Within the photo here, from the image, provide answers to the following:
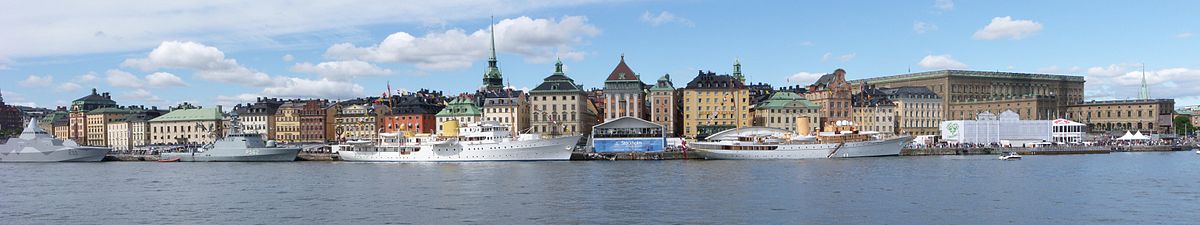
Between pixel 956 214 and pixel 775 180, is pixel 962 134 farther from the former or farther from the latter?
pixel 956 214

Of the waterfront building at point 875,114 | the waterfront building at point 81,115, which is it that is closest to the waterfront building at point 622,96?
the waterfront building at point 875,114

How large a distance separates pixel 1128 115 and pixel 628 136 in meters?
92.0

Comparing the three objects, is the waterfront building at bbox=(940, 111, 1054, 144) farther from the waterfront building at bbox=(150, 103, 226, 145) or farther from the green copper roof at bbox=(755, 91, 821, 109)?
the waterfront building at bbox=(150, 103, 226, 145)

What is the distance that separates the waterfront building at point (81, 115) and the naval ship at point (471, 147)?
87.7m

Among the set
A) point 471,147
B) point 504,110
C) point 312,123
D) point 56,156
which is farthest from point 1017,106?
point 56,156

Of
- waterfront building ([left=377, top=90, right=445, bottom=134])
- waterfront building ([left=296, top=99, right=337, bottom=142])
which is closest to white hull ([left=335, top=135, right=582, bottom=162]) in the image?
waterfront building ([left=377, top=90, right=445, bottom=134])

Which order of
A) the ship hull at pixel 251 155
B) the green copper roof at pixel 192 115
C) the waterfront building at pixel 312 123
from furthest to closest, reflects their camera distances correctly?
the green copper roof at pixel 192 115 < the waterfront building at pixel 312 123 < the ship hull at pixel 251 155

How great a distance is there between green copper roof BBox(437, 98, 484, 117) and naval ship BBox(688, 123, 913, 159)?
36779 mm

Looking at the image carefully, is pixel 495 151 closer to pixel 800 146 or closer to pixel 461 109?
pixel 800 146

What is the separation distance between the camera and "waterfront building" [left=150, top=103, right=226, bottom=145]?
5906 inches

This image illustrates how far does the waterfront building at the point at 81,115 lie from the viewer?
16388cm

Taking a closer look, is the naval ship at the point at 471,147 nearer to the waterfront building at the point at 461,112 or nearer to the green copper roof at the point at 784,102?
the waterfront building at the point at 461,112

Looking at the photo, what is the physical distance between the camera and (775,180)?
206 ft

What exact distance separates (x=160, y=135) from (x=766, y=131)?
90.0 metres
